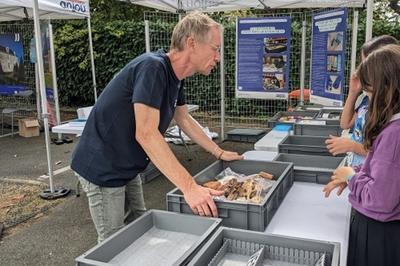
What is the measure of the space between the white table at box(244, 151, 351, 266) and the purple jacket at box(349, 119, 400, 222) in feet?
0.52

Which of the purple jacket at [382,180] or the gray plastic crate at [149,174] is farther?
the gray plastic crate at [149,174]

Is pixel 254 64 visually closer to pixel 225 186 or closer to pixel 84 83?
pixel 225 186

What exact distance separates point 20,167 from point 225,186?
190 inches

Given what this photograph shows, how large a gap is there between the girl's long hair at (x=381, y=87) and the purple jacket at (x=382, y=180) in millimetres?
47

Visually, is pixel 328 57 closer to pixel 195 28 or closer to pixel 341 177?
pixel 341 177

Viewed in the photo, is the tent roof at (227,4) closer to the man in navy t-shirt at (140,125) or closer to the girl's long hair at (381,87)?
the man in navy t-shirt at (140,125)

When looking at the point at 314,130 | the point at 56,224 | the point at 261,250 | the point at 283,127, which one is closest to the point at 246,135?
the point at 283,127

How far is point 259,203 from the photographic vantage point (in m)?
1.63

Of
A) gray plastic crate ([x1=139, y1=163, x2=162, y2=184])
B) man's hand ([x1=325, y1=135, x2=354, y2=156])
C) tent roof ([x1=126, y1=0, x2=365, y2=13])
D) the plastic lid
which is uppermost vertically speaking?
tent roof ([x1=126, y1=0, x2=365, y2=13])

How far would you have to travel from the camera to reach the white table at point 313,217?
1587 mm

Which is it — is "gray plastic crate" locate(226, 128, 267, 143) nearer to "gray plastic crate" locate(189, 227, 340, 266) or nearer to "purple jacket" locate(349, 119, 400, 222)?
"purple jacket" locate(349, 119, 400, 222)

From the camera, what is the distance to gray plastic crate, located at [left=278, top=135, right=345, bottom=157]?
2.89 metres


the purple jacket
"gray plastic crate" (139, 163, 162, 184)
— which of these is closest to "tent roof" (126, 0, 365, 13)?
"gray plastic crate" (139, 163, 162, 184)

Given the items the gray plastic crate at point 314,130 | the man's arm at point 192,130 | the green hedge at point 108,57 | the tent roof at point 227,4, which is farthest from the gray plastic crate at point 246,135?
the man's arm at point 192,130
